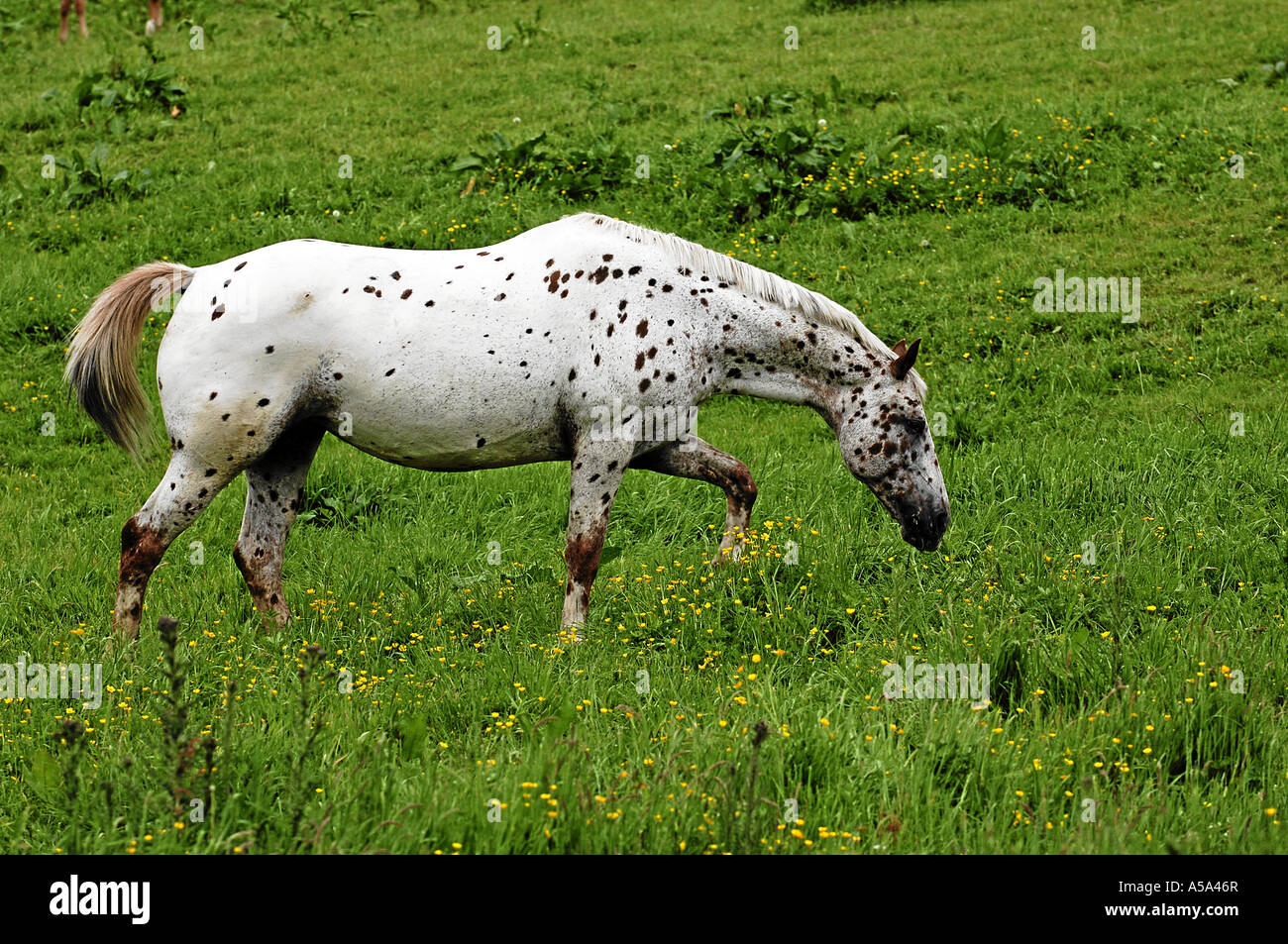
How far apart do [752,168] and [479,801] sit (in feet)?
34.8

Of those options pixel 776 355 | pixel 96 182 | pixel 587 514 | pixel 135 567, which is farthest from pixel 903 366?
pixel 96 182

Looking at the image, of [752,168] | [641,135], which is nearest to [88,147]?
[641,135]

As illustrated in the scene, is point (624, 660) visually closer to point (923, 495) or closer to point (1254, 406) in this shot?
point (923, 495)

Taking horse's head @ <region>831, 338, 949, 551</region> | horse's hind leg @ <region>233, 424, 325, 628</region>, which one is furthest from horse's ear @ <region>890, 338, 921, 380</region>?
horse's hind leg @ <region>233, 424, 325, 628</region>

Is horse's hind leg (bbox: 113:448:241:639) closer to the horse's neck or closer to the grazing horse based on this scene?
the grazing horse

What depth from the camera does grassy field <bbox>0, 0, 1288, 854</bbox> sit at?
3.83 metres

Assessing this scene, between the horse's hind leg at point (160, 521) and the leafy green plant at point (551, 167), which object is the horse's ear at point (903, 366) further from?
the leafy green plant at point (551, 167)

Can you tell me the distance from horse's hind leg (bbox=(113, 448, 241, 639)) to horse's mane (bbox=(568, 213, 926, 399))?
2.20m

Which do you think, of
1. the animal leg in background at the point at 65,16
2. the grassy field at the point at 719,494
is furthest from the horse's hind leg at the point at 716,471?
the animal leg in background at the point at 65,16

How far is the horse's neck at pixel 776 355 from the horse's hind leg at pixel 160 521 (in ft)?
8.20

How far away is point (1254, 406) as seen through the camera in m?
9.08

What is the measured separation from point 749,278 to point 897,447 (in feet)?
3.77

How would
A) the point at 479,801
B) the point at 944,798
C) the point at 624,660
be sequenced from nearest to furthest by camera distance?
1. the point at 479,801
2. the point at 944,798
3. the point at 624,660


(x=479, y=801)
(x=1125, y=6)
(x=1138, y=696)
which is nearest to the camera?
(x=479, y=801)
